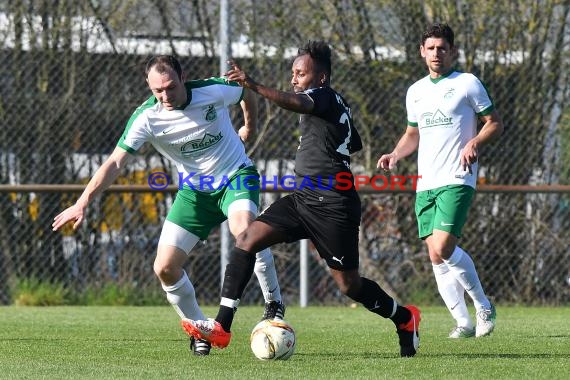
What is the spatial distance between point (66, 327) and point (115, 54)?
376cm

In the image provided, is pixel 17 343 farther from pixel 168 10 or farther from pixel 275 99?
pixel 168 10

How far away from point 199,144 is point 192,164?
170mm

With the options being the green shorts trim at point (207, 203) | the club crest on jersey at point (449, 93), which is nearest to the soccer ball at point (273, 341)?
the green shorts trim at point (207, 203)

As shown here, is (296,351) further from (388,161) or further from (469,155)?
(469,155)

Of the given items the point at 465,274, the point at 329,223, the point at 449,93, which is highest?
the point at 449,93

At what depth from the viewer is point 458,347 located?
680 cm

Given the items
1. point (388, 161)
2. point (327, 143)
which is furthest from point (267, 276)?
point (327, 143)

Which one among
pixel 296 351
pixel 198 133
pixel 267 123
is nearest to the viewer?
pixel 296 351

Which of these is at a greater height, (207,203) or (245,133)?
(245,133)

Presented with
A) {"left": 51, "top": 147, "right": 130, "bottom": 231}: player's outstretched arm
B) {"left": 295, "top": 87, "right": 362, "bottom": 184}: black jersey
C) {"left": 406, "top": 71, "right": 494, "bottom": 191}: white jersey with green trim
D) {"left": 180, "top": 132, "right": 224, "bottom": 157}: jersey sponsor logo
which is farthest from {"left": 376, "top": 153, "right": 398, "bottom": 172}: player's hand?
A: {"left": 51, "top": 147, "right": 130, "bottom": 231}: player's outstretched arm

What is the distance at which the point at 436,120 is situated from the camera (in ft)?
24.9

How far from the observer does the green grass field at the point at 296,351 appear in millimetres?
5484

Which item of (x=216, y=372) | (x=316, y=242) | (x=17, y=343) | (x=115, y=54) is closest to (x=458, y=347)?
(x=316, y=242)

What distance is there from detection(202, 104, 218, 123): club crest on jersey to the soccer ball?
1.40 metres
